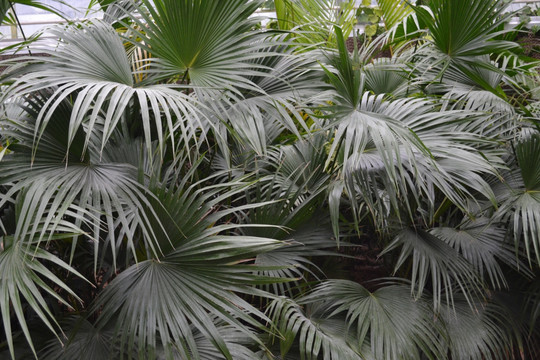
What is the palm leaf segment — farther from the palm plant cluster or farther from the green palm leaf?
the green palm leaf

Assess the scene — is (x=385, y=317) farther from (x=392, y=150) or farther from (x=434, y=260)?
(x=392, y=150)

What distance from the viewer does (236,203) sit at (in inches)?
109

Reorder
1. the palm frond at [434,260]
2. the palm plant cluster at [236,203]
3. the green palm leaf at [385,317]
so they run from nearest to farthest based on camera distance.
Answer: the palm plant cluster at [236,203] → the green palm leaf at [385,317] → the palm frond at [434,260]

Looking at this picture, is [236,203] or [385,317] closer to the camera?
[385,317]

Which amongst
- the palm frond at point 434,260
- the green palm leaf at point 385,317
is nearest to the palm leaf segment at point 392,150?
the palm frond at point 434,260

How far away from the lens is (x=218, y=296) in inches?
65.4

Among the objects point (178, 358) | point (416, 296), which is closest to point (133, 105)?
point (178, 358)

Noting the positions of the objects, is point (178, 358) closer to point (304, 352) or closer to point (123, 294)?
point (123, 294)

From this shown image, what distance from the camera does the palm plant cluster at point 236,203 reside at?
1662mm

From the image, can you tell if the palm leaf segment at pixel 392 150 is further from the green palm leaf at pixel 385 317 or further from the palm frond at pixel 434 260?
the green palm leaf at pixel 385 317

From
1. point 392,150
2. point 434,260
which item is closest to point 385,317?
point 434,260

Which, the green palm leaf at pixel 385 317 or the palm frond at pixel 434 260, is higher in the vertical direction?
the palm frond at pixel 434 260

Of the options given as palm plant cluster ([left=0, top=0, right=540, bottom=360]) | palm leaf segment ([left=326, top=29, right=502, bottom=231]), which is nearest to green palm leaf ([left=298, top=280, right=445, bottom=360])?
palm plant cluster ([left=0, top=0, right=540, bottom=360])

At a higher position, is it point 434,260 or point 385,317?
point 434,260
